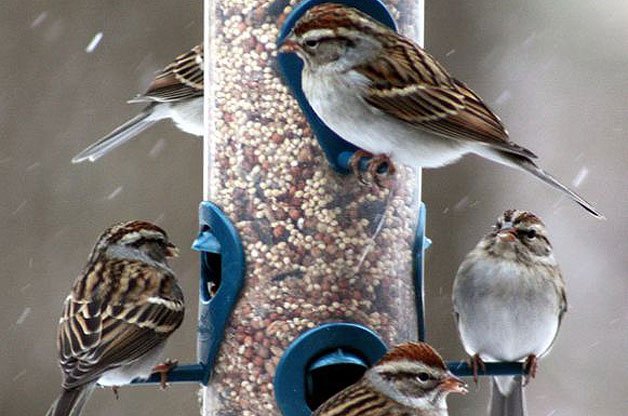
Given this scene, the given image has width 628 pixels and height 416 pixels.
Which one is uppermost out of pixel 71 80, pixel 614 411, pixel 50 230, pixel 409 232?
pixel 409 232

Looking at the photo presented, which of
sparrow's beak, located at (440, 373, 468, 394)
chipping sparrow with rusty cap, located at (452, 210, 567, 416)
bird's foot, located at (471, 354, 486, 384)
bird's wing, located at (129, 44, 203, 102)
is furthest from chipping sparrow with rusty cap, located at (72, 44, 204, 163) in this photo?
sparrow's beak, located at (440, 373, 468, 394)

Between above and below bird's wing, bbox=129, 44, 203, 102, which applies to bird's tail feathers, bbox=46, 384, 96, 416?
below

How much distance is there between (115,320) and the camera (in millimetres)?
7488

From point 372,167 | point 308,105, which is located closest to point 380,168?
point 372,167

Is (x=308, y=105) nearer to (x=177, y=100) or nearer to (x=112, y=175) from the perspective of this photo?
→ (x=177, y=100)

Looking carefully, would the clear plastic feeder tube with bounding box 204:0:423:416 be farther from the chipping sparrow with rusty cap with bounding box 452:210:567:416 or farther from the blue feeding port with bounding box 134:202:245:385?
the chipping sparrow with rusty cap with bounding box 452:210:567:416

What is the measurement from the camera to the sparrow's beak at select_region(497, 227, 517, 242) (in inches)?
318

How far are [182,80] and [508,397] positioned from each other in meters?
2.26

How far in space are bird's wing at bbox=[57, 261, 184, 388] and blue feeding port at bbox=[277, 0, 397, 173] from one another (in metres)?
1.01

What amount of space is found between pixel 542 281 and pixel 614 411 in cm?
637

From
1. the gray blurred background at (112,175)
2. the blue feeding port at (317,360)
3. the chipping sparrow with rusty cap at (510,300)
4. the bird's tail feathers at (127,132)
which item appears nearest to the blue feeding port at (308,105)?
the blue feeding port at (317,360)

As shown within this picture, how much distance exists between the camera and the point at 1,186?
12805mm

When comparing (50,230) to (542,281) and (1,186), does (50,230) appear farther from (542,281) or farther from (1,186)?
(542,281)

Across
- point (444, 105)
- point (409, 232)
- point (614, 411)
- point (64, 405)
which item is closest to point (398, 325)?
point (409, 232)
